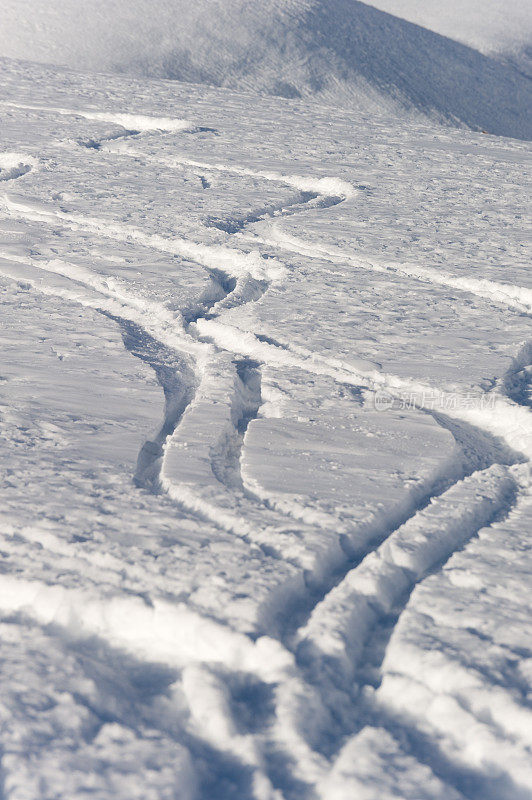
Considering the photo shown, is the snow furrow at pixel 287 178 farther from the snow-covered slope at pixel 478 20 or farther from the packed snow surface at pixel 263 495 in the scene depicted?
the snow-covered slope at pixel 478 20

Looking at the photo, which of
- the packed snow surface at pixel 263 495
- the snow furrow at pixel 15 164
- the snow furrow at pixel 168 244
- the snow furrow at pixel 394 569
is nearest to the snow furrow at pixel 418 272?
the packed snow surface at pixel 263 495

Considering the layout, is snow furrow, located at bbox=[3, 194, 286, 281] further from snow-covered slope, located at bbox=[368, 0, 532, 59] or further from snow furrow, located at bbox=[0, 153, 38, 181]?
snow-covered slope, located at bbox=[368, 0, 532, 59]

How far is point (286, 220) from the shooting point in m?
2.48

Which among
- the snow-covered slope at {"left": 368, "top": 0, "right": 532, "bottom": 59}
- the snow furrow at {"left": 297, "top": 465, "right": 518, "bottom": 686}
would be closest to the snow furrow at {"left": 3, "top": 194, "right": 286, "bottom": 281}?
the snow furrow at {"left": 297, "top": 465, "right": 518, "bottom": 686}

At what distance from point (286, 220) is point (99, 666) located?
68.1 inches

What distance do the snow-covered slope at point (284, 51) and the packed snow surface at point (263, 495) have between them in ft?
8.18

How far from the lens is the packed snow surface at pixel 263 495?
2.96ft

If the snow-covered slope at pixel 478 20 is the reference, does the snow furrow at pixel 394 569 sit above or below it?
below

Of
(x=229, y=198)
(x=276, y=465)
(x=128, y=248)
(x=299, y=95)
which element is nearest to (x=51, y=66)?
(x=299, y=95)

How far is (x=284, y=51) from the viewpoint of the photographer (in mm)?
5113

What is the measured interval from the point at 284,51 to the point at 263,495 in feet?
14.5

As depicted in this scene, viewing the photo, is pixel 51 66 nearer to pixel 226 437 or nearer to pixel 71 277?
pixel 71 277

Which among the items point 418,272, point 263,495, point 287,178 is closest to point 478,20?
point 287,178

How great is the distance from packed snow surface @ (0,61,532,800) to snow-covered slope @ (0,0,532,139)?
2.49 meters
